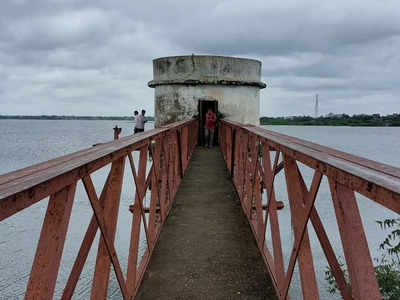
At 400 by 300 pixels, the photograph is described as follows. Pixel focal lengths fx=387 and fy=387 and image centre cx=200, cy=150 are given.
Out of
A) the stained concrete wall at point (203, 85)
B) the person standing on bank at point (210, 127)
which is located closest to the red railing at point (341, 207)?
the person standing on bank at point (210, 127)

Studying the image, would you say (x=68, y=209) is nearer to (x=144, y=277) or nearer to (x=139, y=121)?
(x=144, y=277)

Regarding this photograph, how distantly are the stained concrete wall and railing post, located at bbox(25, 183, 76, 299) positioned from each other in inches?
520

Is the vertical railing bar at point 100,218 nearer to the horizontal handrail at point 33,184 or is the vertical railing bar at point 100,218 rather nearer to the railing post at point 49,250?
the horizontal handrail at point 33,184

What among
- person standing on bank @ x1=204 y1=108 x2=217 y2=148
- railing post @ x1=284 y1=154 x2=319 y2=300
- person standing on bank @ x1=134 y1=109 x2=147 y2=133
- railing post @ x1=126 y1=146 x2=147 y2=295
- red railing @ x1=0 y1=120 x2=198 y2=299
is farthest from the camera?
person standing on bank @ x1=134 y1=109 x2=147 y2=133

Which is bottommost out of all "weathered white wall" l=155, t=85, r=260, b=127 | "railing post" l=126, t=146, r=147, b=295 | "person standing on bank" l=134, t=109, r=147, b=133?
"railing post" l=126, t=146, r=147, b=295

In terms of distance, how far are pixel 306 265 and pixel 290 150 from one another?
0.69 metres

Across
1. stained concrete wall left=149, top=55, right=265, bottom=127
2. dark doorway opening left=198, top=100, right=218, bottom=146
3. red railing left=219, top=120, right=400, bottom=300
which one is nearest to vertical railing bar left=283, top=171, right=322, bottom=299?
red railing left=219, top=120, right=400, bottom=300

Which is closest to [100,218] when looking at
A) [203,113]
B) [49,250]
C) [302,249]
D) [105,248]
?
[105,248]

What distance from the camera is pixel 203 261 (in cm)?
357

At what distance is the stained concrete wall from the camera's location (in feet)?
47.4

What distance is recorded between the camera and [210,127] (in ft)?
42.2

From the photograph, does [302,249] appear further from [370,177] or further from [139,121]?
[139,121]

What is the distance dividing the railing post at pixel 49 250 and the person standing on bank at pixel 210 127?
37.4ft

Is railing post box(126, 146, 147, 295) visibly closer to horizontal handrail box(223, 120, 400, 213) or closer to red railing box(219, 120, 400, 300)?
red railing box(219, 120, 400, 300)
